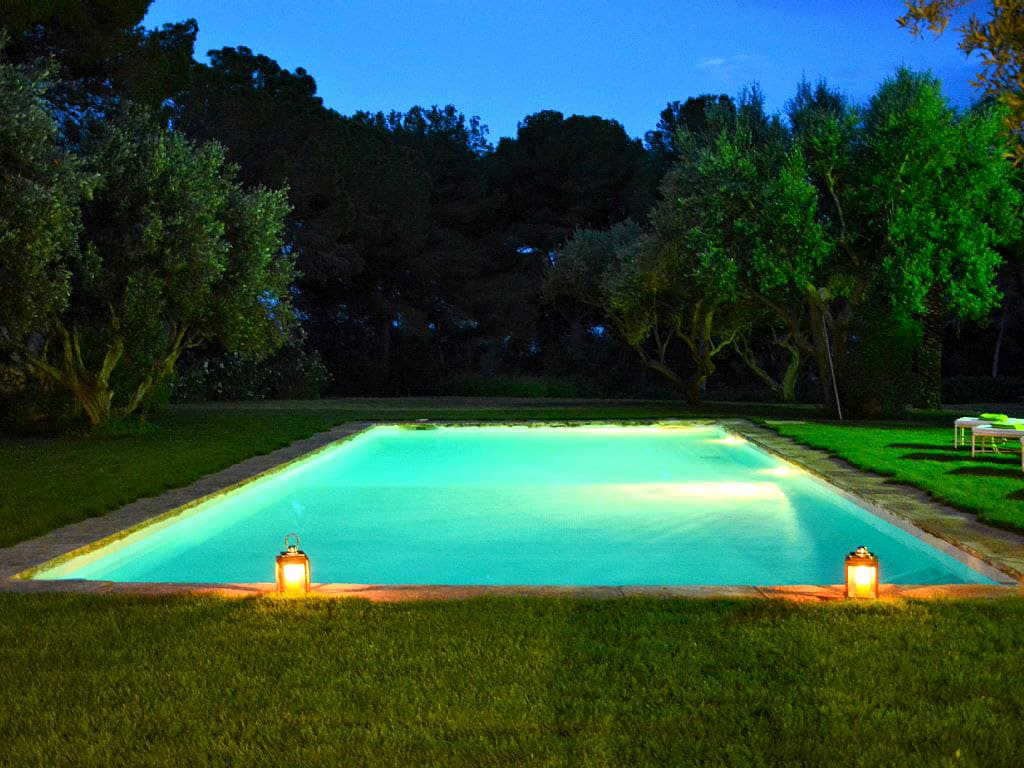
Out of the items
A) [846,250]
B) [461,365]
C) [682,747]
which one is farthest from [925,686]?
[461,365]

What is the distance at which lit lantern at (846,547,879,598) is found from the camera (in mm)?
5109

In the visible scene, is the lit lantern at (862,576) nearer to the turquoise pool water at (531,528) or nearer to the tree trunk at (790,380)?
the turquoise pool water at (531,528)

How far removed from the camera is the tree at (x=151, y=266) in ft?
44.4

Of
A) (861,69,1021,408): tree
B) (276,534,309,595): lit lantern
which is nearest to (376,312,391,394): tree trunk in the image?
(861,69,1021,408): tree

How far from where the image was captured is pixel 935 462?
1166 cm

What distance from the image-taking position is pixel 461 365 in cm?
3616

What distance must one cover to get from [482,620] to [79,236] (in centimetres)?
1094

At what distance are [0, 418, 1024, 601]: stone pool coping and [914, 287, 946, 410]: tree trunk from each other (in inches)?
398

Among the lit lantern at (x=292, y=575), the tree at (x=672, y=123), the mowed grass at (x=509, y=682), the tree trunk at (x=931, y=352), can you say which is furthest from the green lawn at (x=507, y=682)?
the tree at (x=672, y=123)

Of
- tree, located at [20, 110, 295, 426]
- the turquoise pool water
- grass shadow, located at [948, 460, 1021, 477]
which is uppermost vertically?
tree, located at [20, 110, 295, 426]

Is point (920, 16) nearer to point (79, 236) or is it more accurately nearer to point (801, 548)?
point (801, 548)

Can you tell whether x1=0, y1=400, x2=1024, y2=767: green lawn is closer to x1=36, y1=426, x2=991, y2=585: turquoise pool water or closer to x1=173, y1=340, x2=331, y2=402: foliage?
x1=36, y1=426, x2=991, y2=585: turquoise pool water

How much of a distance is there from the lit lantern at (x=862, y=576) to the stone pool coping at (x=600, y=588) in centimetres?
10

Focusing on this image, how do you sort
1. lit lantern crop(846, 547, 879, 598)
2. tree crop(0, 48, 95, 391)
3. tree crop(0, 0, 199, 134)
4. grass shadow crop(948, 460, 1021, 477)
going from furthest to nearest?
tree crop(0, 0, 199, 134) < tree crop(0, 48, 95, 391) < grass shadow crop(948, 460, 1021, 477) < lit lantern crop(846, 547, 879, 598)
